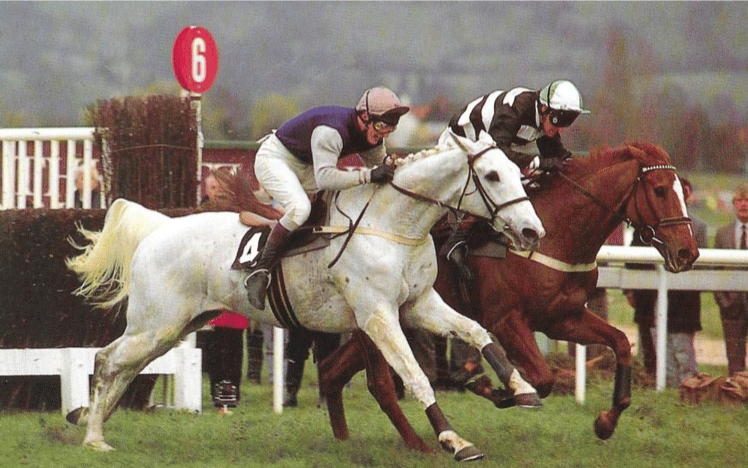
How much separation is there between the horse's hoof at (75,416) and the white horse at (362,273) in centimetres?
1

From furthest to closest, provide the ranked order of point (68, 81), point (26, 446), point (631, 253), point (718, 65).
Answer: point (68, 81) → point (718, 65) → point (631, 253) → point (26, 446)

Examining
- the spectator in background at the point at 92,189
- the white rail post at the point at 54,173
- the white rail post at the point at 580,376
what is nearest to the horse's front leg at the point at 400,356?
the white rail post at the point at 580,376

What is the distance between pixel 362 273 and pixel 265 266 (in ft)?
1.60

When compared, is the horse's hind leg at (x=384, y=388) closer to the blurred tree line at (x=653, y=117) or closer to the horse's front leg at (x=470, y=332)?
the horse's front leg at (x=470, y=332)

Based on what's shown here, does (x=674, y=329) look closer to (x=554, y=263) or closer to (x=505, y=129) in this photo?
(x=554, y=263)

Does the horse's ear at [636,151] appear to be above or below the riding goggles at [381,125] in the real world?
below

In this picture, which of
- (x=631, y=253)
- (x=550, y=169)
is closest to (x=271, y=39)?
(x=631, y=253)

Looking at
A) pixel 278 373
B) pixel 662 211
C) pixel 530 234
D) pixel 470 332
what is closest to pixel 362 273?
pixel 470 332

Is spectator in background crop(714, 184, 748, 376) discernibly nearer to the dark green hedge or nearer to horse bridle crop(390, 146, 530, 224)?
horse bridle crop(390, 146, 530, 224)

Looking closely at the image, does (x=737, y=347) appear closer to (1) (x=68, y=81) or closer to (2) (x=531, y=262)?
(2) (x=531, y=262)

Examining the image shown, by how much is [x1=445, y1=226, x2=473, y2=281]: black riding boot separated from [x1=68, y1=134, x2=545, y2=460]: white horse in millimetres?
575

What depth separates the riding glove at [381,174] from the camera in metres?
6.67

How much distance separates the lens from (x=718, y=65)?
37.8 ft

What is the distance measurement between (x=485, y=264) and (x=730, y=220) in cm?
331
